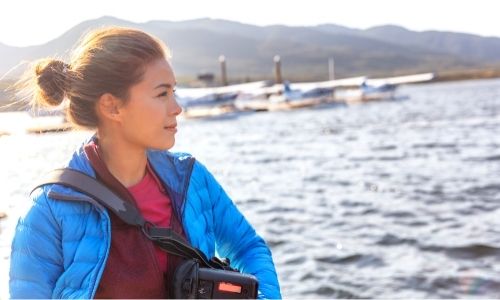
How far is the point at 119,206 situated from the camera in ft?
6.12

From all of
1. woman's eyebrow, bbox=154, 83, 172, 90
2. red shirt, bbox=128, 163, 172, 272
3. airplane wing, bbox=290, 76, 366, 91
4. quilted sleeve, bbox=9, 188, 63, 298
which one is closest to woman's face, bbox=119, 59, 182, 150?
woman's eyebrow, bbox=154, 83, 172, 90

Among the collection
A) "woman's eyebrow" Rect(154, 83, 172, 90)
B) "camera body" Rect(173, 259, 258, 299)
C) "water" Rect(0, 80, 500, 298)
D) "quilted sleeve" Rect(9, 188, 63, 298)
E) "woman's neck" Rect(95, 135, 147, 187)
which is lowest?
"water" Rect(0, 80, 500, 298)

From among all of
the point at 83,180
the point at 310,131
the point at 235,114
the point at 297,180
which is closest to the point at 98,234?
the point at 83,180

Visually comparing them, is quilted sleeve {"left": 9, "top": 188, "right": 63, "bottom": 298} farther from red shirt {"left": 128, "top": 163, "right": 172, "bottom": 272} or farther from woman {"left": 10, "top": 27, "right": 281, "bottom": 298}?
red shirt {"left": 128, "top": 163, "right": 172, "bottom": 272}

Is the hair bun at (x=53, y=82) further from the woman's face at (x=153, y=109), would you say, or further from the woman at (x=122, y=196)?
the woman's face at (x=153, y=109)

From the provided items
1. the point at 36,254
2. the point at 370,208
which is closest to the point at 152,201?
the point at 36,254

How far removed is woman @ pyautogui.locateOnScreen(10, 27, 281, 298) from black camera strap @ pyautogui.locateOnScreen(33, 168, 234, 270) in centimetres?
2

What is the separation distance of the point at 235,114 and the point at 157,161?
43645mm

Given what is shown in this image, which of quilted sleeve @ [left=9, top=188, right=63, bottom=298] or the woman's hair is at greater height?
the woman's hair

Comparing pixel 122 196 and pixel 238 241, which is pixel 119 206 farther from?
pixel 238 241

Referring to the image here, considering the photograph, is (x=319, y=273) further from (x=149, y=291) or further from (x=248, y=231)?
(x=149, y=291)

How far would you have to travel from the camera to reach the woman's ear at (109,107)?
2.00 metres

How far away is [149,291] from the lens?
187 centimetres

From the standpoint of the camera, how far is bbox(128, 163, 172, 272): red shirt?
2018 mm
